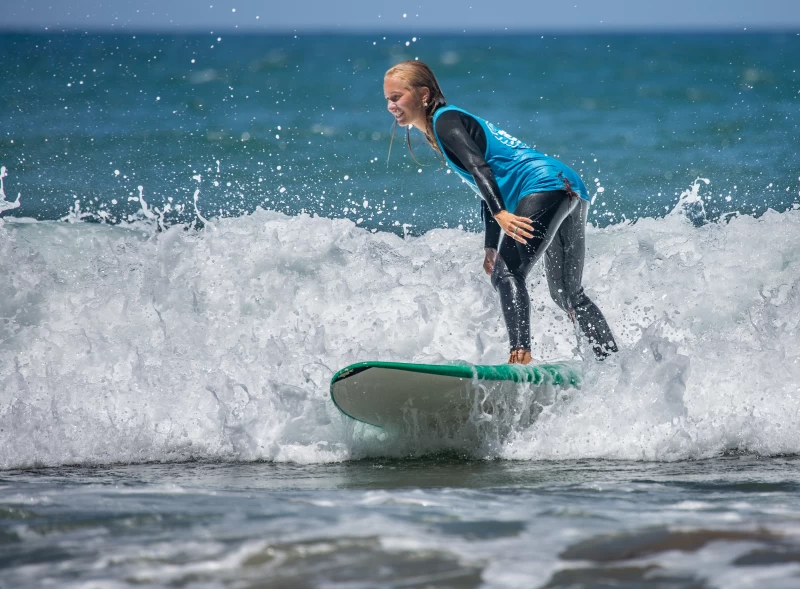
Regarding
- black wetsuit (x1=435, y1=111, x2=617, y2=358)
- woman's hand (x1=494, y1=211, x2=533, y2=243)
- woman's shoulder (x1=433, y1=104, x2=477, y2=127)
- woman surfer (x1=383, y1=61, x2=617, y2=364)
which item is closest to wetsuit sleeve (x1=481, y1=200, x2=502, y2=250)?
black wetsuit (x1=435, y1=111, x2=617, y2=358)

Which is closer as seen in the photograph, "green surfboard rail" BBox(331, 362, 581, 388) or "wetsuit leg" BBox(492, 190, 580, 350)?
"green surfboard rail" BBox(331, 362, 581, 388)

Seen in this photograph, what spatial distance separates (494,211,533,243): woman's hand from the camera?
14.2ft

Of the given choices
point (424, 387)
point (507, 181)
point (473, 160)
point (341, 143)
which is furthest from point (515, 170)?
point (341, 143)

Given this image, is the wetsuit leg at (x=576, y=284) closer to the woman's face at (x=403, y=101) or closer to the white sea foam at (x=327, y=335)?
the white sea foam at (x=327, y=335)

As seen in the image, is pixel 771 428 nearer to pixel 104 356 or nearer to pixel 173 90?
pixel 104 356

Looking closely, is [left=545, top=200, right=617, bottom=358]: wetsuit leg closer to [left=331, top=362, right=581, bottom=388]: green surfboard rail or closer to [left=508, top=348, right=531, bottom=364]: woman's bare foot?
[left=331, top=362, right=581, bottom=388]: green surfboard rail

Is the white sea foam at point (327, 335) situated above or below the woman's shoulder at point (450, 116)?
below

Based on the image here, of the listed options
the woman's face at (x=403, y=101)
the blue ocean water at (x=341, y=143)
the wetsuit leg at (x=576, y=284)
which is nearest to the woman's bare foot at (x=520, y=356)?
the wetsuit leg at (x=576, y=284)

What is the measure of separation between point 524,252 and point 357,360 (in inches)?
56.3

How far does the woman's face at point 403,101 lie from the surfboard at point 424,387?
1225 mm

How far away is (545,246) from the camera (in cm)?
457

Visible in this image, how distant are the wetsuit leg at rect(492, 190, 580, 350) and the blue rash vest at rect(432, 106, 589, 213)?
0.06 metres

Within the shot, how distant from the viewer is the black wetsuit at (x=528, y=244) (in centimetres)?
442

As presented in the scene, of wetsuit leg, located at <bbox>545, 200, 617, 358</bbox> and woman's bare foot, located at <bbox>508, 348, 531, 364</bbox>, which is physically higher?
wetsuit leg, located at <bbox>545, 200, 617, 358</bbox>
